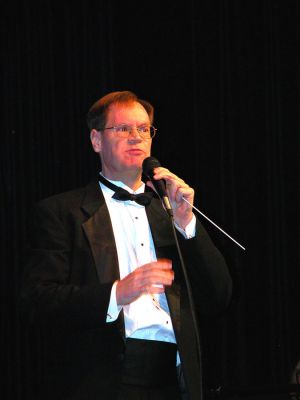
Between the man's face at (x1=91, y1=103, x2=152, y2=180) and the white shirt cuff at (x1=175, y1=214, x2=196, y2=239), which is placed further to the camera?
the man's face at (x1=91, y1=103, x2=152, y2=180)

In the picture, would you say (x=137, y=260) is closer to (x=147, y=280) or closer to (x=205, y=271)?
(x=205, y=271)

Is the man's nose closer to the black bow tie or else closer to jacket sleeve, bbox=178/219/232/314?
the black bow tie

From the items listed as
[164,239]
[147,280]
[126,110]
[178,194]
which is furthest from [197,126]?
[147,280]

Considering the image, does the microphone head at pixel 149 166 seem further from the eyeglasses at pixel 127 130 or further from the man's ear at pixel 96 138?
the man's ear at pixel 96 138

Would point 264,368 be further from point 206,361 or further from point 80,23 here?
point 80,23

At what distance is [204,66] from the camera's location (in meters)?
3.72

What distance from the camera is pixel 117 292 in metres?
2.18

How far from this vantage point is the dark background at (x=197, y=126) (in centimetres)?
356

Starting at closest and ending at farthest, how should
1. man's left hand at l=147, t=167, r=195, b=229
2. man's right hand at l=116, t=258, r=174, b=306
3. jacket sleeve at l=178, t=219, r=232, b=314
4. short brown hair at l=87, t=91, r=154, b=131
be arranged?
man's right hand at l=116, t=258, r=174, b=306
man's left hand at l=147, t=167, r=195, b=229
jacket sleeve at l=178, t=219, r=232, b=314
short brown hair at l=87, t=91, r=154, b=131

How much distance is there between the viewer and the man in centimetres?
221

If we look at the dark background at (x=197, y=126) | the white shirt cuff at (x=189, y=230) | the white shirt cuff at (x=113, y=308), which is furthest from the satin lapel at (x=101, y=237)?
the dark background at (x=197, y=126)

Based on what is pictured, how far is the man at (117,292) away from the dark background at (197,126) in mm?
1044

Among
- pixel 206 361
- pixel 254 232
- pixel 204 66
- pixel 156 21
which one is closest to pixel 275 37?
pixel 204 66

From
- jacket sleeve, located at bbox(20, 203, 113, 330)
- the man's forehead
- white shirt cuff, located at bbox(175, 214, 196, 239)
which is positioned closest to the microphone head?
white shirt cuff, located at bbox(175, 214, 196, 239)
